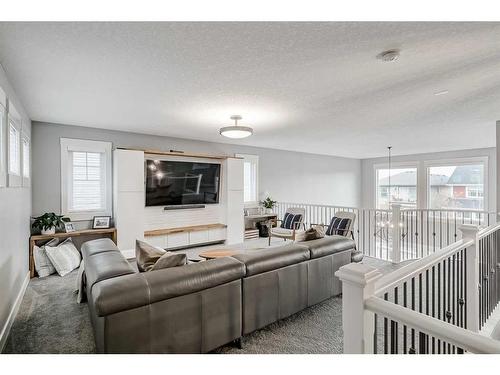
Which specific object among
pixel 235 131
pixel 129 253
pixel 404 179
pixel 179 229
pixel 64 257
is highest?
pixel 235 131

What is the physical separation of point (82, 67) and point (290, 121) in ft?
9.46

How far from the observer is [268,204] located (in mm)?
6941

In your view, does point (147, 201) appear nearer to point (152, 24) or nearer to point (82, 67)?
point (82, 67)

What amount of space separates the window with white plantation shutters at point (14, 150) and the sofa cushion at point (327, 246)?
3.23 meters

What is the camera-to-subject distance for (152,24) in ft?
5.59

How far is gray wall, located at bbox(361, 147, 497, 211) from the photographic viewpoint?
265 inches

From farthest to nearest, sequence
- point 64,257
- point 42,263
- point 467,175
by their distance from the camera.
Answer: point 467,175 < point 64,257 < point 42,263

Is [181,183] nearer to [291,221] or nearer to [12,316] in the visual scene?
[291,221]

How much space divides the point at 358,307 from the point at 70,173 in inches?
198

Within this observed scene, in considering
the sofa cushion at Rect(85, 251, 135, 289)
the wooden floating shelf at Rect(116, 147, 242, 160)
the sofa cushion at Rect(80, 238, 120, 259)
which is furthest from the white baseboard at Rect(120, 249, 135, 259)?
the sofa cushion at Rect(85, 251, 135, 289)

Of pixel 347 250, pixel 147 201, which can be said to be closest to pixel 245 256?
pixel 347 250

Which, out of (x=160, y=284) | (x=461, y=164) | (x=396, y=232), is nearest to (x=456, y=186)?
(x=461, y=164)

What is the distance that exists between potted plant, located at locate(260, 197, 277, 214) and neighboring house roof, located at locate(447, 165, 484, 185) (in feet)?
16.6

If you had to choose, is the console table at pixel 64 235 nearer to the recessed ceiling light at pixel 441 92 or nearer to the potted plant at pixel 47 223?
the potted plant at pixel 47 223
